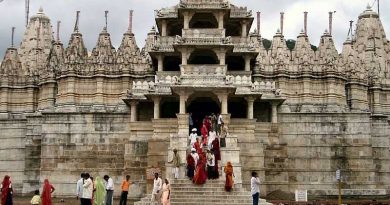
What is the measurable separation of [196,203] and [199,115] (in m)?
12.8

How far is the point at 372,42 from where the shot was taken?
5300 centimetres

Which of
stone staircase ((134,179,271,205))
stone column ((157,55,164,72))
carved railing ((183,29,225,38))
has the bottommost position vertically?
stone staircase ((134,179,271,205))

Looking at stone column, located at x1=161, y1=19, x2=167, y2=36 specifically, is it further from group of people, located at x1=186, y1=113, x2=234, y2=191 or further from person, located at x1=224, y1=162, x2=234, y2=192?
person, located at x1=224, y1=162, x2=234, y2=192

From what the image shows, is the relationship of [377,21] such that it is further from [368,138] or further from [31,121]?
[31,121]

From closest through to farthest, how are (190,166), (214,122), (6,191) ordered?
1. (6,191)
2. (190,166)
3. (214,122)

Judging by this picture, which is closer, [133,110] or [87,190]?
[87,190]

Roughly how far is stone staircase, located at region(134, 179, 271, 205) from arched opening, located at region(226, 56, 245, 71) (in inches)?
559

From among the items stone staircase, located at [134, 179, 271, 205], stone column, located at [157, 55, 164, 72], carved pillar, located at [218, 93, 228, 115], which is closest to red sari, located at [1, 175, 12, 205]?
stone staircase, located at [134, 179, 271, 205]

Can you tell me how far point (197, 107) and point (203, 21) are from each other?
231 inches

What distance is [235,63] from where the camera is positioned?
3984 cm

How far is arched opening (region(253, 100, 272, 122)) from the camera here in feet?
124

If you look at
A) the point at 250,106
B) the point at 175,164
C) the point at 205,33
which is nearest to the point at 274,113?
the point at 250,106

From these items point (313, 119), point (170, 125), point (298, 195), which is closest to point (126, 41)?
point (170, 125)

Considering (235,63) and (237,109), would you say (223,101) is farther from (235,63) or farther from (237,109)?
(235,63)
